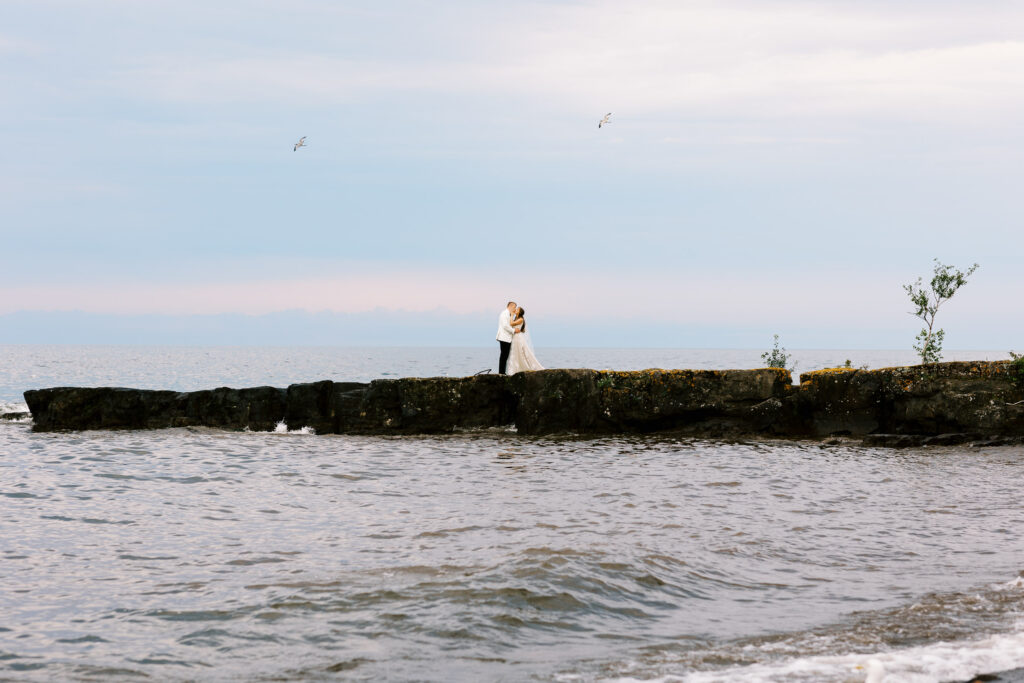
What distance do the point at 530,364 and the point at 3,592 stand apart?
1597cm

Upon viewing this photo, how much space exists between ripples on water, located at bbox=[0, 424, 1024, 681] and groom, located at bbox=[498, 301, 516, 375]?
7.28 metres

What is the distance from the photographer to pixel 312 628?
6.47 meters

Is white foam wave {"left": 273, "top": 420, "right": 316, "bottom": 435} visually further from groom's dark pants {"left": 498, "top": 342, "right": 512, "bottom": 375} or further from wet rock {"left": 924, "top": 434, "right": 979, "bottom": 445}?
wet rock {"left": 924, "top": 434, "right": 979, "bottom": 445}

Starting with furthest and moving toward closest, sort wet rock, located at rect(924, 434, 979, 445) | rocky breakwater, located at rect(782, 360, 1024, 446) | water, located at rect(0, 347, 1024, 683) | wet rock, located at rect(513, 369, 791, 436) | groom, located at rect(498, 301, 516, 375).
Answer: groom, located at rect(498, 301, 516, 375)
wet rock, located at rect(513, 369, 791, 436)
rocky breakwater, located at rect(782, 360, 1024, 446)
wet rock, located at rect(924, 434, 979, 445)
water, located at rect(0, 347, 1024, 683)

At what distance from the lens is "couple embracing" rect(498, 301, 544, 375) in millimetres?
22250

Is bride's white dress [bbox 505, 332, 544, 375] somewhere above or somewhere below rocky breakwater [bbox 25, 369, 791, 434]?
above

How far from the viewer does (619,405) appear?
2034 centimetres

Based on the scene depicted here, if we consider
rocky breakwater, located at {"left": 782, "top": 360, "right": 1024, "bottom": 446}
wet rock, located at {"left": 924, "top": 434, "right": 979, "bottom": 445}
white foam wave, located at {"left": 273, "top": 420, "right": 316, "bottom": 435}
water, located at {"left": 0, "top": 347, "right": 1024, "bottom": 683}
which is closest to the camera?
water, located at {"left": 0, "top": 347, "right": 1024, "bottom": 683}

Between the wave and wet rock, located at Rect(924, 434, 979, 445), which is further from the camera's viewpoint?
wet rock, located at Rect(924, 434, 979, 445)

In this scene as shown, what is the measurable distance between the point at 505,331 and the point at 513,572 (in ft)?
48.6

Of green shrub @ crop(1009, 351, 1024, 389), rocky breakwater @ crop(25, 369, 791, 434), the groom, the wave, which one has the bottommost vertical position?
the wave

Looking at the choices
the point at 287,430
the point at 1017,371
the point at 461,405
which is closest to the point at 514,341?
the point at 461,405

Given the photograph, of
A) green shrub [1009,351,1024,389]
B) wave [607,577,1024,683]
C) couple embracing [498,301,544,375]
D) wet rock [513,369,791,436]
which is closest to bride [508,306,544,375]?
couple embracing [498,301,544,375]

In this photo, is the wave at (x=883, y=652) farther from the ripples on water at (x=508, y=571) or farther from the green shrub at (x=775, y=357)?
the green shrub at (x=775, y=357)
